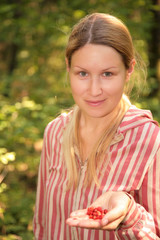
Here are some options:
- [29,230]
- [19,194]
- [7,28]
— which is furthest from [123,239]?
[7,28]

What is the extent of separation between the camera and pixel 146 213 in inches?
65.6

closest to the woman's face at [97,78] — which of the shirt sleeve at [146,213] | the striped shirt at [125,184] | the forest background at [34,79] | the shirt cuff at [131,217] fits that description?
the striped shirt at [125,184]

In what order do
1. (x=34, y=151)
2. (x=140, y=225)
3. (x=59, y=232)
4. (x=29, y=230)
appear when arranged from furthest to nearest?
(x=34, y=151) < (x=29, y=230) < (x=59, y=232) < (x=140, y=225)

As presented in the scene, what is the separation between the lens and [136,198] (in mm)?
1787

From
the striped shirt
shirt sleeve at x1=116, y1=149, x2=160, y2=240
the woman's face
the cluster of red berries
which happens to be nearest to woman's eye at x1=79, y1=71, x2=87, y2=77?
the woman's face

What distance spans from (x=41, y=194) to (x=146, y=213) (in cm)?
87

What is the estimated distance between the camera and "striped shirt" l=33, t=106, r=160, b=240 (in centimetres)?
164

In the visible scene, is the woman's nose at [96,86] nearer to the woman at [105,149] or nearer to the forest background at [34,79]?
the woman at [105,149]

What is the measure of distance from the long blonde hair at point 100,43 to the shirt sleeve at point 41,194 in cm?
24

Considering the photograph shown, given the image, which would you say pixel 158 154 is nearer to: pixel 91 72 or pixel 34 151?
pixel 91 72

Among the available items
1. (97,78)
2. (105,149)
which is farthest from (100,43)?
(105,149)

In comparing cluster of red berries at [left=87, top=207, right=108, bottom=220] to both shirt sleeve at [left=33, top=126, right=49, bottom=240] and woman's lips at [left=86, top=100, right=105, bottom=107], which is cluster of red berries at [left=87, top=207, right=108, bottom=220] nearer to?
woman's lips at [left=86, top=100, right=105, bottom=107]

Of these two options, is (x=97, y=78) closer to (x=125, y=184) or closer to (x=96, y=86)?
(x=96, y=86)

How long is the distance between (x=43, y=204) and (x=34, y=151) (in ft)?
8.08
